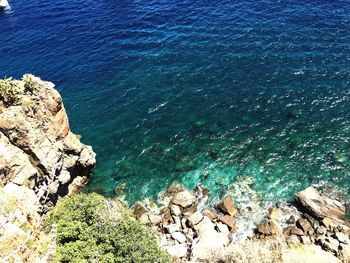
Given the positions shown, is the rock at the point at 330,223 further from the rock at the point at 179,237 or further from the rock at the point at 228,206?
the rock at the point at 179,237

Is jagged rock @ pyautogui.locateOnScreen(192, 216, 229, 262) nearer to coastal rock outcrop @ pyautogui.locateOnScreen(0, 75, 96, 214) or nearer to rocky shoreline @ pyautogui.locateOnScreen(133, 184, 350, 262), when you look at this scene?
rocky shoreline @ pyautogui.locateOnScreen(133, 184, 350, 262)

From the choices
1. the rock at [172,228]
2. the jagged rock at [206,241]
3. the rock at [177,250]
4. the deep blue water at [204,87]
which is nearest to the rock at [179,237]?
the rock at [172,228]

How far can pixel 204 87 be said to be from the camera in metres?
66.7

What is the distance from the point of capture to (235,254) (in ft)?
130

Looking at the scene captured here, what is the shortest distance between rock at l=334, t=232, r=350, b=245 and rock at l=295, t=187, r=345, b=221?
2.49 metres

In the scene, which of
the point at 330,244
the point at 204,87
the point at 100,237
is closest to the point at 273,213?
the point at 330,244

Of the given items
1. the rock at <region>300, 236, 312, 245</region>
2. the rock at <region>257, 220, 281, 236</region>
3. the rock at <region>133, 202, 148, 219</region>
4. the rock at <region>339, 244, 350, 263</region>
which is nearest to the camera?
the rock at <region>339, 244, 350, 263</region>

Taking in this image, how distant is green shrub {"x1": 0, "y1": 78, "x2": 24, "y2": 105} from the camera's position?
43312mm

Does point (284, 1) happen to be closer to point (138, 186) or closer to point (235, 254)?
point (138, 186)

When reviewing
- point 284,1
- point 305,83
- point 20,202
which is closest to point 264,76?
point 305,83

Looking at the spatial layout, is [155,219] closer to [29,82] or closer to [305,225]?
[305,225]

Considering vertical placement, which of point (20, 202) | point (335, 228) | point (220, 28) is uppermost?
point (20, 202)

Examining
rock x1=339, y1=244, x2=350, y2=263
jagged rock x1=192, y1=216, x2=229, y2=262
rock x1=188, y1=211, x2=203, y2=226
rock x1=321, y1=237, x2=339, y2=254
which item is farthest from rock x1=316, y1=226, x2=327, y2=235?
rock x1=188, y1=211, x2=203, y2=226

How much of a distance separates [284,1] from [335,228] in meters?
61.6
